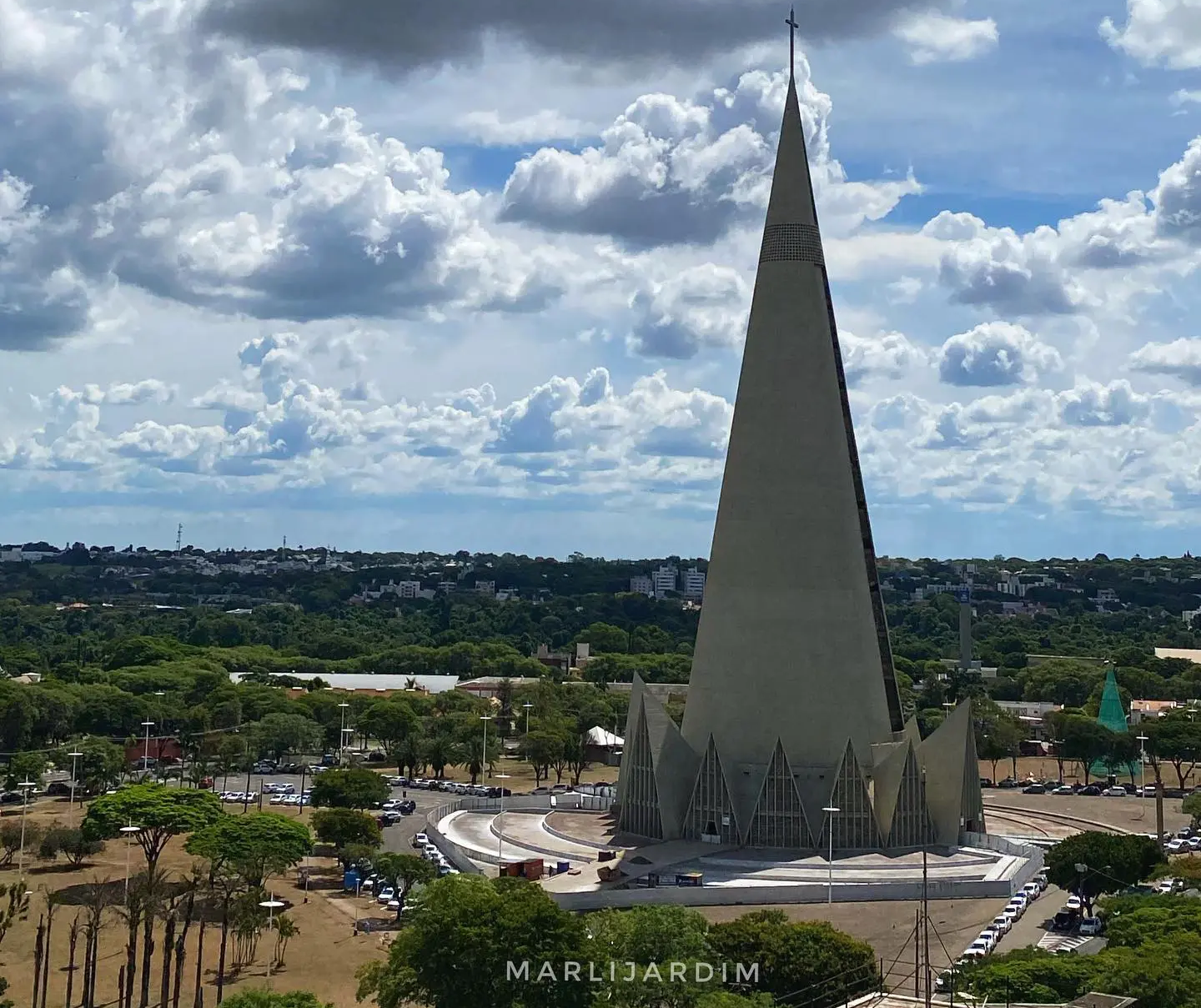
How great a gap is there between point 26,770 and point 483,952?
149 feet

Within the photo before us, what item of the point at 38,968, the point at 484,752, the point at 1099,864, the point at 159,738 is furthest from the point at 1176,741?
the point at 38,968

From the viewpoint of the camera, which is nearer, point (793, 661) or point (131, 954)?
point (131, 954)

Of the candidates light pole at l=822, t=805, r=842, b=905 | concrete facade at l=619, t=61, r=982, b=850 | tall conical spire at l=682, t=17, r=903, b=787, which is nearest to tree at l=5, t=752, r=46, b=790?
concrete facade at l=619, t=61, r=982, b=850

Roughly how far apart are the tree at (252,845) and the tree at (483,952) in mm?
16213

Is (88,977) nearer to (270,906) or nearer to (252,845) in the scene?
(270,906)

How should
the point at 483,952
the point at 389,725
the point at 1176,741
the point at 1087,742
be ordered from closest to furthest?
the point at 483,952
the point at 1176,741
the point at 1087,742
the point at 389,725

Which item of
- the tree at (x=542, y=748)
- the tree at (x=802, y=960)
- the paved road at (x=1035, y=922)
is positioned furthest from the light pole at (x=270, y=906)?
the tree at (x=542, y=748)

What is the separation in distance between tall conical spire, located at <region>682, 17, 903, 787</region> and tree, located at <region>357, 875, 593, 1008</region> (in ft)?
75.9

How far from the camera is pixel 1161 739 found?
2872 inches

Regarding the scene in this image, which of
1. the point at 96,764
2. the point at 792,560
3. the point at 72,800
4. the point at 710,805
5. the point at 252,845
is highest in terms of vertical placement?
the point at 792,560

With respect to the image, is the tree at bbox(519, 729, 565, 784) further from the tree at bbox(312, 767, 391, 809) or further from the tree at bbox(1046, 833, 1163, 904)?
the tree at bbox(1046, 833, 1163, 904)

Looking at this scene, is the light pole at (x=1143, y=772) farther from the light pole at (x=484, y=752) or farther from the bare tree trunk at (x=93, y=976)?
the bare tree trunk at (x=93, y=976)

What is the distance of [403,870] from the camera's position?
45.5 m

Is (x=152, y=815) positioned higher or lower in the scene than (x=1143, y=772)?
higher
